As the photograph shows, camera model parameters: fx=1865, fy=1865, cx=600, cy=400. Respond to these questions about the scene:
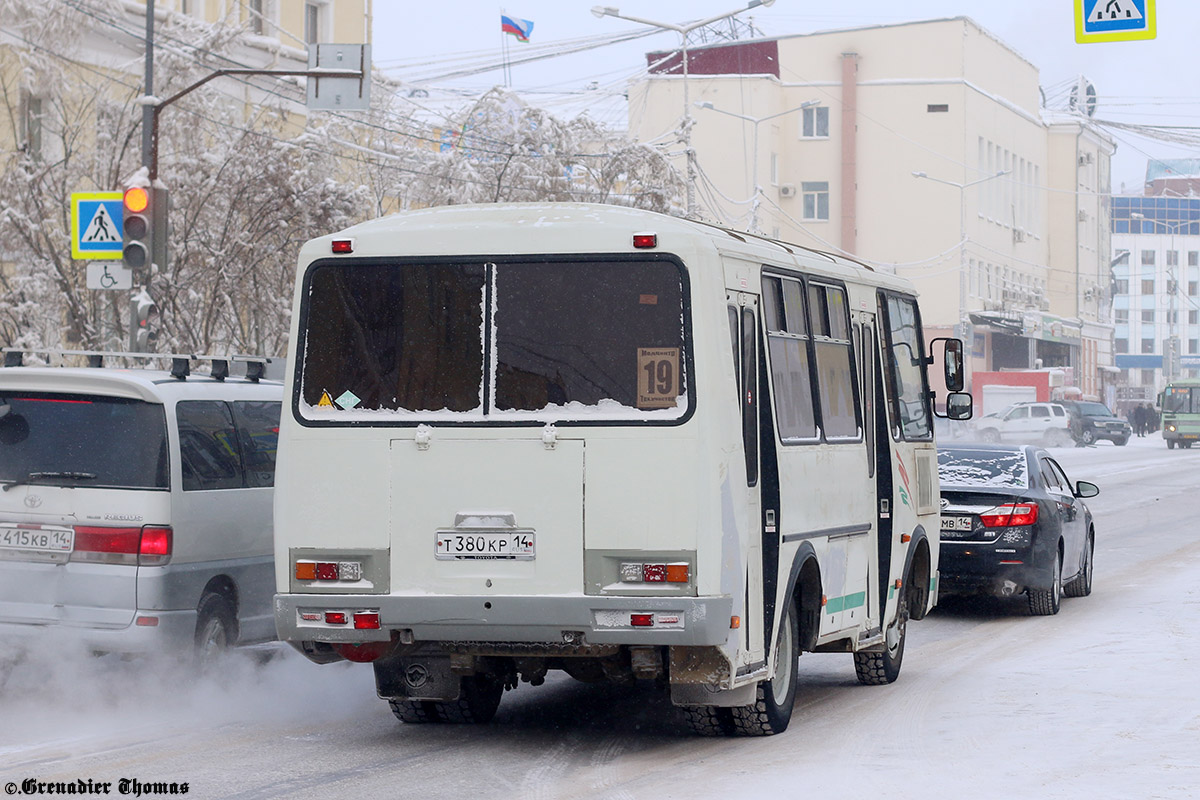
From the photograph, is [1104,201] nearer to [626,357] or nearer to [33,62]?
[33,62]

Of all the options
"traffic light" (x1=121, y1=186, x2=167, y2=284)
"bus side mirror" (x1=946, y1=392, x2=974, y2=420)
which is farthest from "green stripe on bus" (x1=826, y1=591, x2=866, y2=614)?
"traffic light" (x1=121, y1=186, x2=167, y2=284)

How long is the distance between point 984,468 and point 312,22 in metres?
30.9

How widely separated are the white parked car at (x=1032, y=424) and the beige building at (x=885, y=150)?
44.6 feet

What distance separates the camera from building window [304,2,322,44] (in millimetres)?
43312

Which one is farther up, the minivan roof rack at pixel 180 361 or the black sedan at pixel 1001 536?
the minivan roof rack at pixel 180 361

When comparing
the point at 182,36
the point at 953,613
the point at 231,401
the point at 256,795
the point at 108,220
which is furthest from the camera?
the point at 182,36

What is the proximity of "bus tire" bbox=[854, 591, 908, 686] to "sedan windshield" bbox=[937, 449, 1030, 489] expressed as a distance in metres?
3.95

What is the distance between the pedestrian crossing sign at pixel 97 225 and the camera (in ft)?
62.8

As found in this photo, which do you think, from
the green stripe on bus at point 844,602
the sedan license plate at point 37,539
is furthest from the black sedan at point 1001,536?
the sedan license plate at point 37,539

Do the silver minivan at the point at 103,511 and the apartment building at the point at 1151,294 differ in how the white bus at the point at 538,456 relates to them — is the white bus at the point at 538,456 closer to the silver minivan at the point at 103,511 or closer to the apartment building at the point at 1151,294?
the silver minivan at the point at 103,511

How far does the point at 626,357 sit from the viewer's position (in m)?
8.64

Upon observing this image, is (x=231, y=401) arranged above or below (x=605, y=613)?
above

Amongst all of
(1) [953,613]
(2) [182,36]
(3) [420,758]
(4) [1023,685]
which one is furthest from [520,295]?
(2) [182,36]

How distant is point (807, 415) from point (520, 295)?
1.94 metres
